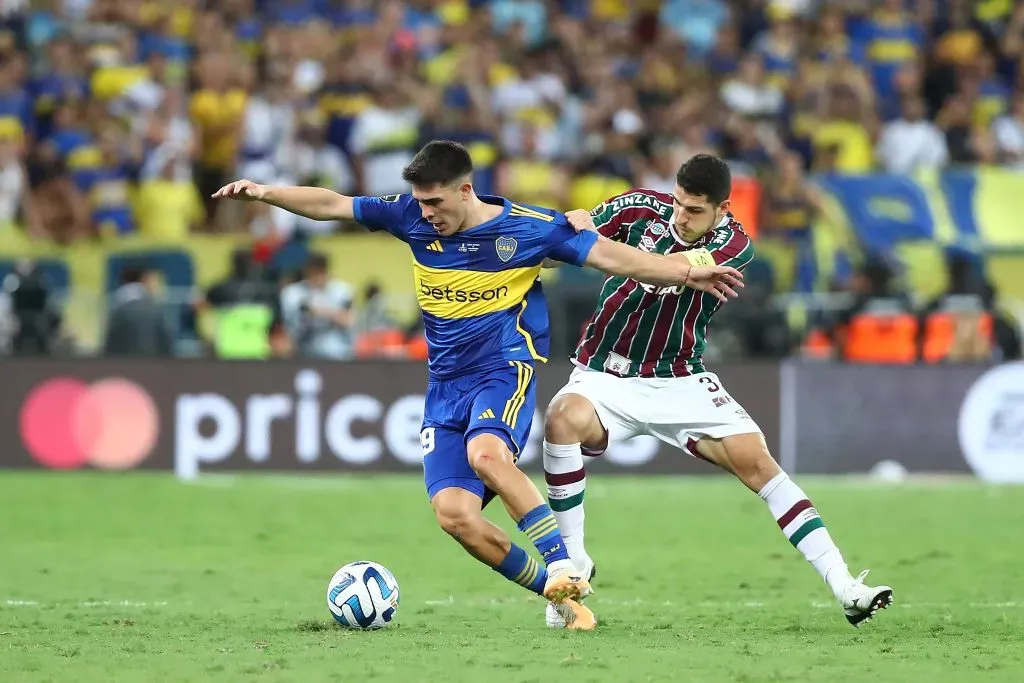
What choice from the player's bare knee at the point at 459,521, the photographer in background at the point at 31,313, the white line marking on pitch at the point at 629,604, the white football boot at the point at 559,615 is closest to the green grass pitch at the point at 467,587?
the white line marking on pitch at the point at 629,604

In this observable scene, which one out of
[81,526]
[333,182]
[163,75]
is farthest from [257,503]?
[163,75]

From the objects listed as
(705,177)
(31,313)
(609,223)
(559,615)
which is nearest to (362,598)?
(559,615)

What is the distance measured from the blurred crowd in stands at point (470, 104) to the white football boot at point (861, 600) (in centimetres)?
902

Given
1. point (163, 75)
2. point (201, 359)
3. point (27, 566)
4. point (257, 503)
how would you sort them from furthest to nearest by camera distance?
point (163, 75)
point (201, 359)
point (257, 503)
point (27, 566)

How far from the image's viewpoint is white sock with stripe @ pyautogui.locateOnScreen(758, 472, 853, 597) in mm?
8164

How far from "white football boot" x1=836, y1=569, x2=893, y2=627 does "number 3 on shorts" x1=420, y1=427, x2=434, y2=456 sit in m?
2.08

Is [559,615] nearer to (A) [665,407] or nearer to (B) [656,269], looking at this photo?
(A) [665,407]

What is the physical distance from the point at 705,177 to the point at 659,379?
44.7 inches

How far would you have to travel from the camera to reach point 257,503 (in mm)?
14250

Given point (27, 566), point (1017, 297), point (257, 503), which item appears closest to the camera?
point (27, 566)

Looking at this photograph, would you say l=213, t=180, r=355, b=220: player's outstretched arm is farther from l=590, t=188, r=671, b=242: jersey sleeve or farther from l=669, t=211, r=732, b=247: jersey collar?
l=669, t=211, r=732, b=247: jersey collar

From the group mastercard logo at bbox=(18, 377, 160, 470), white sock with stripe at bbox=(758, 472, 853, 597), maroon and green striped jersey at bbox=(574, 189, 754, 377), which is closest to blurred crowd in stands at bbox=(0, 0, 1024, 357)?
mastercard logo at bbox=(18, 377, 160, 470)

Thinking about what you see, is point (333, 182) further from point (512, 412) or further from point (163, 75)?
point (512, 412)

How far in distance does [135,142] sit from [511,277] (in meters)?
12.2
